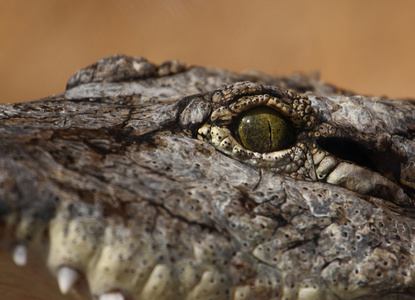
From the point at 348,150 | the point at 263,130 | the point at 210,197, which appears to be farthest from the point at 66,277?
the point at 348,150

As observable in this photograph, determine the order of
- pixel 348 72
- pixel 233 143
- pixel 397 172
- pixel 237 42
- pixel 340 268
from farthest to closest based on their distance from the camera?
pixel 237 42 → pixel 348 72 → pixel 397 172 → pixel 233 143 → pixel 340 268

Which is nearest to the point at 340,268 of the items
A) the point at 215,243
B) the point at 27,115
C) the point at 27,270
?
the point at 215,243

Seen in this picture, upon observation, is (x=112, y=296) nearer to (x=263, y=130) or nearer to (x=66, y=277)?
(x=66, y=277)

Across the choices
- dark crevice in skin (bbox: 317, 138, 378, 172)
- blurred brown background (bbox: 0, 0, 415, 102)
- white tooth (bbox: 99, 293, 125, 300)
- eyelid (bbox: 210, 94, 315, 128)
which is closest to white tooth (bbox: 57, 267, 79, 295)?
white tooth (bbox: 99, 293, 125, 300)

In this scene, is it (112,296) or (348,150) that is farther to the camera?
(348,150)

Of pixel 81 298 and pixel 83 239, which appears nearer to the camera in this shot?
pixel 83 239

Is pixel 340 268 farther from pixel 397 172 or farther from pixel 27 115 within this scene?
pixel 27 115

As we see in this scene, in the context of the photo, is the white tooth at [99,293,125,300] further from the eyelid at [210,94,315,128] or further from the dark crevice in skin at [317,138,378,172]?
the dark crevice in skin at [317,138,378,172]
